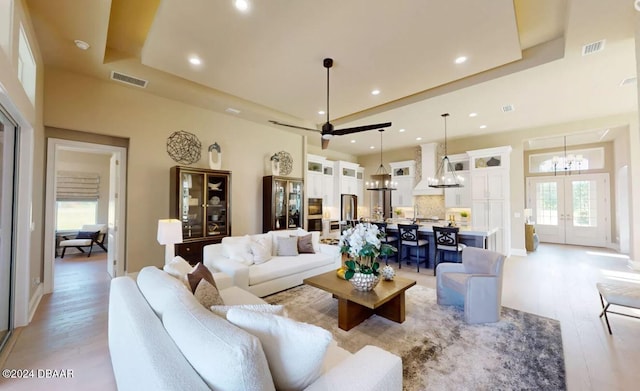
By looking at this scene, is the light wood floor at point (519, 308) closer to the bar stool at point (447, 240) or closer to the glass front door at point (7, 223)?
the glass front door at point (7, 223)

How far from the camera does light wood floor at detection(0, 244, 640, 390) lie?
2109 millimetres

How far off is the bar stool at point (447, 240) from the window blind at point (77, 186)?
346 inches

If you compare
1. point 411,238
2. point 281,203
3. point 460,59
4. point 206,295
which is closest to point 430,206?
point 411,238

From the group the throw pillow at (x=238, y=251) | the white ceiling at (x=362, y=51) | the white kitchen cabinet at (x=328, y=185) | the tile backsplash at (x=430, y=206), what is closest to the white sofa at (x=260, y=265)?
the throw pillow at (x=238, y=251)

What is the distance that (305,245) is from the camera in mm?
4586

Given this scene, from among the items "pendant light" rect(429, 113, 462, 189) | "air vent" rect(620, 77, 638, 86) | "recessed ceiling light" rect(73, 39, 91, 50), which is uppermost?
"air vent" rect(620, 77, 638, 86)

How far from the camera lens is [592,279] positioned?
474cm

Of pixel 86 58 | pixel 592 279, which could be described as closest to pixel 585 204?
pixel 592 279

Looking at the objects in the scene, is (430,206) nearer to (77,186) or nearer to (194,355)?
(194,355)

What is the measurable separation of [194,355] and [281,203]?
5.07m

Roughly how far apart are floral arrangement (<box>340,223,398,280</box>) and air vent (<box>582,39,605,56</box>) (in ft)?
11.8

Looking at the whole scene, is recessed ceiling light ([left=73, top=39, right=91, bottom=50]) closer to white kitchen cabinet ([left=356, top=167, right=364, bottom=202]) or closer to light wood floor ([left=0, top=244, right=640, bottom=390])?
light wood floor ([left=0, top=244, right=640, bottom=390])

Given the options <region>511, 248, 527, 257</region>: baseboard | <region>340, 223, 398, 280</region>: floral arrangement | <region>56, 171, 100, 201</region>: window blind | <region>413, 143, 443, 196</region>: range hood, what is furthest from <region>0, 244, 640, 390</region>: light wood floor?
<region>413, 143, 443, 196</region>: range hood

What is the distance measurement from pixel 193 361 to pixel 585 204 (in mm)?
11802
